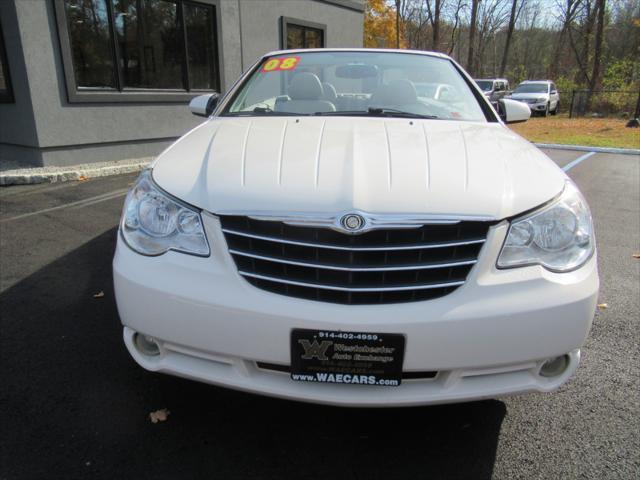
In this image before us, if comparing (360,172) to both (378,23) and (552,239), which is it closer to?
(552,239)

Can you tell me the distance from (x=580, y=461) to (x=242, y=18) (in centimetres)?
982

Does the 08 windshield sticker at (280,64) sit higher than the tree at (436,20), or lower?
lower

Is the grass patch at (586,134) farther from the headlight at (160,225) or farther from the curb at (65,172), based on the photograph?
the headlight at (160,225)

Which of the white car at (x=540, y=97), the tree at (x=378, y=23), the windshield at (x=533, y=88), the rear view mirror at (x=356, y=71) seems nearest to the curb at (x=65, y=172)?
the rear view mirror at (x=356, y=71)

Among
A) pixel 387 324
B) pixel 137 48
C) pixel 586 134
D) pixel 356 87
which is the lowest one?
pixel 586 134

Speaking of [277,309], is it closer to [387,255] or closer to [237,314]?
[237,314]

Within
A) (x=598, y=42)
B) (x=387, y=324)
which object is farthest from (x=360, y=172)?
(x=598, y=42)

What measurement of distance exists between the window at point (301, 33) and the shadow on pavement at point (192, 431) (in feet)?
32.1

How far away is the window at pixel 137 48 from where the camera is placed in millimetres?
7176

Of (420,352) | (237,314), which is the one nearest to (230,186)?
(237,314)

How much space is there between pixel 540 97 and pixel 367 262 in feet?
79.0

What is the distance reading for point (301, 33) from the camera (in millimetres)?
11562

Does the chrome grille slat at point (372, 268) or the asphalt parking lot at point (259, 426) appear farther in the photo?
the asphalt parking lot at point (259, 426)

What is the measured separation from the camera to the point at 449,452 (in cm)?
190
